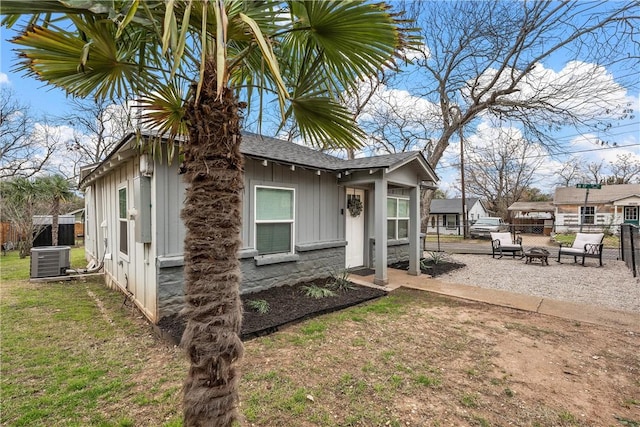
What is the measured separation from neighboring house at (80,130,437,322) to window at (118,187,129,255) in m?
0.02

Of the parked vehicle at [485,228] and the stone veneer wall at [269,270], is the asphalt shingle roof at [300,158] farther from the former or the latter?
the parked vehicle at [485,228]

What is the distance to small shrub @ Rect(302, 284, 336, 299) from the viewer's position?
5.52 meters

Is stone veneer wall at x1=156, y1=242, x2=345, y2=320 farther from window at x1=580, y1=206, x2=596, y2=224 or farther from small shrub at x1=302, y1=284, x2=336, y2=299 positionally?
window at x1=580, y1=206, x2=596, y2=224

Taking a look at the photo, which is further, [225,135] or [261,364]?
[261,364]

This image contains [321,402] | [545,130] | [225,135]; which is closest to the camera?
[225,135]

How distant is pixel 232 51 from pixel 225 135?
135cm

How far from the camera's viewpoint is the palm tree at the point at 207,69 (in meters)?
1.66

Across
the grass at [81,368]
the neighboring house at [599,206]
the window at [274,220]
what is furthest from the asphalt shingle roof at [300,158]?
the neighboring house at [599,206]

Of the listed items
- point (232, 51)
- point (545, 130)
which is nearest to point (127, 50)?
point (232, 51)

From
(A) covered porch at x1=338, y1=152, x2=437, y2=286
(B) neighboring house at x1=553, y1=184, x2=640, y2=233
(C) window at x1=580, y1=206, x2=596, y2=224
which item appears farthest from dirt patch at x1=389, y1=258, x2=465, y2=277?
(C) window at x1=580, y1=206, x2=596, y2=224

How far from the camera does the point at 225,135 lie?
1.77 meters

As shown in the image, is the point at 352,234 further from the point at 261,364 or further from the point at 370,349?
the point at 261,364

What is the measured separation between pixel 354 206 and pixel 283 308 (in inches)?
147

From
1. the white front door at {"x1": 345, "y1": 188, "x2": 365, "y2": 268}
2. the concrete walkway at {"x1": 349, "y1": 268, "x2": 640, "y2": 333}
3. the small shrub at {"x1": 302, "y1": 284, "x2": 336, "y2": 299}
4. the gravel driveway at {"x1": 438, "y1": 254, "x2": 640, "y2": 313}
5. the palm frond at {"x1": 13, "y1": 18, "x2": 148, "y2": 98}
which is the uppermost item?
the palm frond at {"x1": 13, "y1": 18, "x2": 148, "y2": 98}
